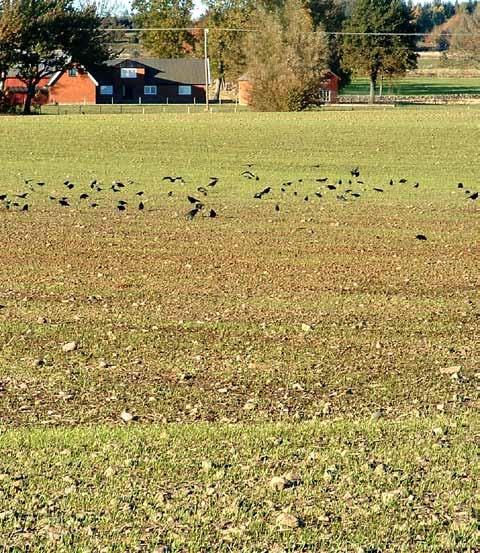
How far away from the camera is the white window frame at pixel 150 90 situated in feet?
416

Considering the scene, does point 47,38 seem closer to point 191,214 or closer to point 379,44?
point 379,44

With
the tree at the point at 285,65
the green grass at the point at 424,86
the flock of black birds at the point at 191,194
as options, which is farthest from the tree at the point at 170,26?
the flock of black birds at the point at 191,194

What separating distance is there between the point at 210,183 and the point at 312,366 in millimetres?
14958

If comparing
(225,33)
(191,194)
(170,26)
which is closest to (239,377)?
(191,194)

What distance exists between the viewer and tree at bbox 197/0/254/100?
120 metres

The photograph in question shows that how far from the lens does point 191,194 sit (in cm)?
2111

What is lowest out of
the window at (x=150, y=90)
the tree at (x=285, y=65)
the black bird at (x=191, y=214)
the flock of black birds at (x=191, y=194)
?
the window at (x=150, y=90)

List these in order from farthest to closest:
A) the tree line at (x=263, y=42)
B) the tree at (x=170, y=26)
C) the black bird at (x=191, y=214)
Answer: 1. the tree at (x=170, y=26)
2. the tree line at (x=263, y=42)
3. the black bird at (x=191, y=214)

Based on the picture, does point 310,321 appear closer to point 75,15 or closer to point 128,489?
point 128,489

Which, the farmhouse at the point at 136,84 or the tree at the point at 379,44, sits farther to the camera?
the farmhouse at the point at 136,84

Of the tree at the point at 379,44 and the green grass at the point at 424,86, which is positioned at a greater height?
the tree at the point at 379,44

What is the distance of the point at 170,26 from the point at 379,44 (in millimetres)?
31595

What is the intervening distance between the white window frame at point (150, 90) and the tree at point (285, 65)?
43.2 meters

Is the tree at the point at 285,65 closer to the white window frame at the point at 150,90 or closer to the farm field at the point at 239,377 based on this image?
the white window frame at the point at 150,90
